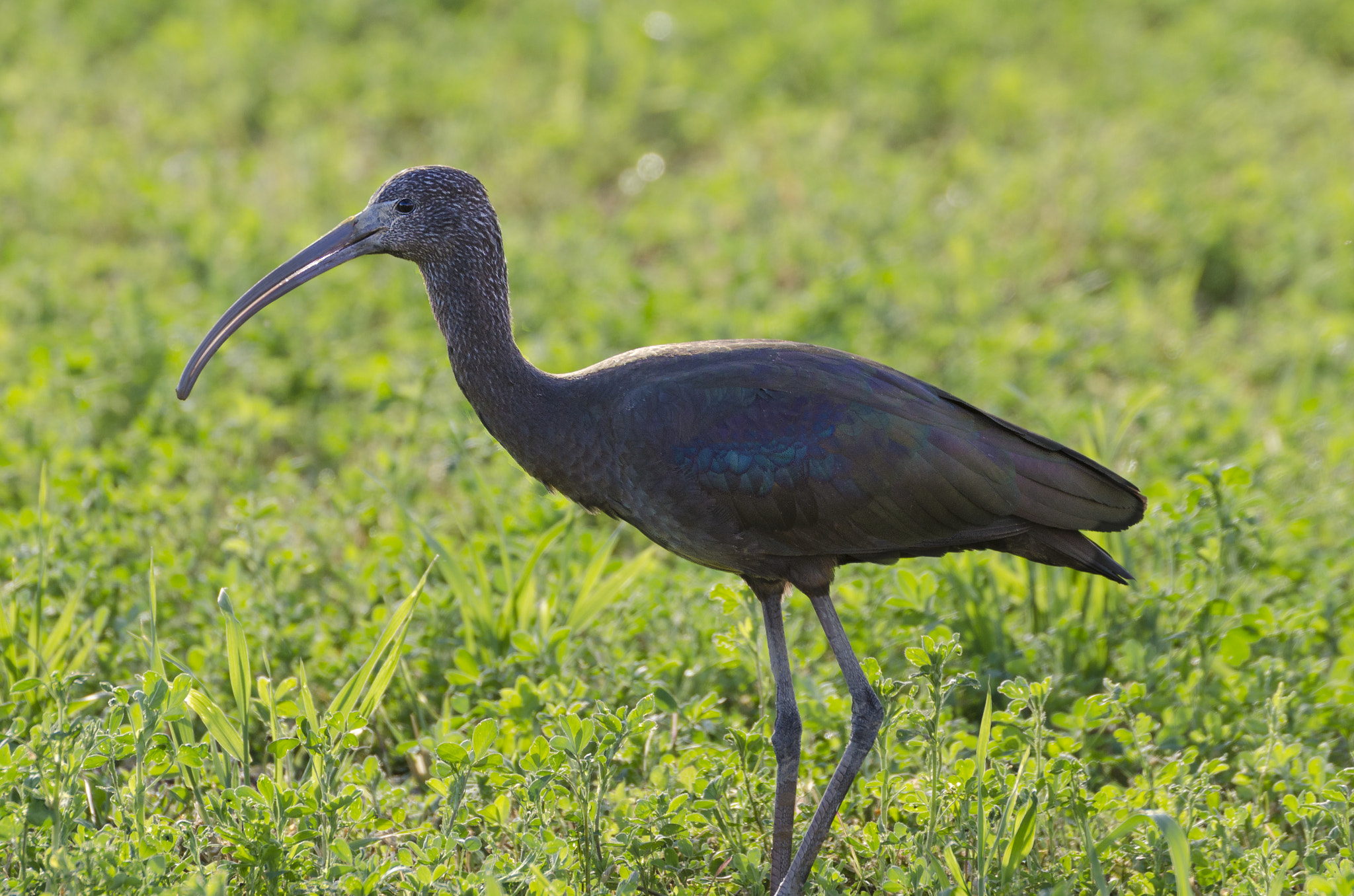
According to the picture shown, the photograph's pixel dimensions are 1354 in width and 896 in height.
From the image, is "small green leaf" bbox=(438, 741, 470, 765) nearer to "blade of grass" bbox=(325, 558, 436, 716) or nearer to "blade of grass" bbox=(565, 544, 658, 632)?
"blade of grass" bbox=(325, 558, 436, 716)

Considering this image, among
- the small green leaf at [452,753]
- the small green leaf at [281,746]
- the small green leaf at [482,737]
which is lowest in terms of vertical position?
the small green leaf at [281,746]

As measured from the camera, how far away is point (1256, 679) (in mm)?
3965

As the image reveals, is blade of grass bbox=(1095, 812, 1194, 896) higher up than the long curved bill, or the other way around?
the long curved bill

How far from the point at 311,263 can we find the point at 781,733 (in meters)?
1.88

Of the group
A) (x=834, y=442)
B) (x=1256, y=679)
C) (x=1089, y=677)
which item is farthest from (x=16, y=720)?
(x=1256, y=679)

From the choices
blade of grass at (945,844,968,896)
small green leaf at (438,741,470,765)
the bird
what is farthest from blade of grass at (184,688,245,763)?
blade of grass at (945,844,968,896)

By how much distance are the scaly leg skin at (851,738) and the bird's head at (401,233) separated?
143 cm

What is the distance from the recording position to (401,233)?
3.75 m

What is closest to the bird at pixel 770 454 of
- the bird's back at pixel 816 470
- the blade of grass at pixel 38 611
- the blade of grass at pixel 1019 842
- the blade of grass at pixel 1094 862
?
the bird's back at pixel 816 470

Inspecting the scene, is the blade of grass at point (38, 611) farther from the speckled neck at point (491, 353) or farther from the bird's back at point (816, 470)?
the bird's back at point (816, 470)

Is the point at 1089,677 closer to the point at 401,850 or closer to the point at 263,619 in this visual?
the point at 401,850

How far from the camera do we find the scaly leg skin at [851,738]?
3404mm

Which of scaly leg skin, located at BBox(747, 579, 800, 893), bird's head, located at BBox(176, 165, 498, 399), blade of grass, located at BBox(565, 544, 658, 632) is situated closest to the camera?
scaly leg skin, located at BBox(747, 579, 800, 893)

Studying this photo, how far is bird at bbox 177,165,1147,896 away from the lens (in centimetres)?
349
